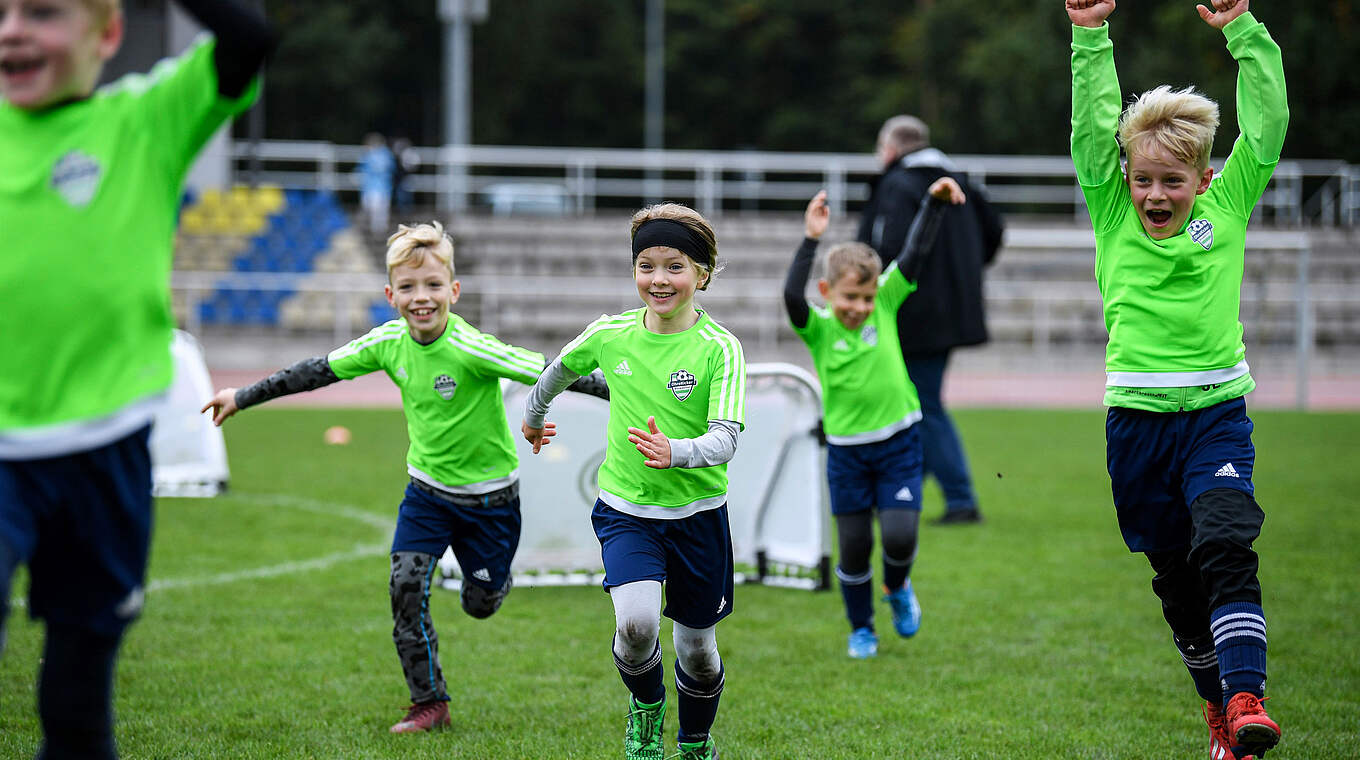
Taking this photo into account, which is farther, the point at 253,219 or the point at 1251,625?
the point at 253,219

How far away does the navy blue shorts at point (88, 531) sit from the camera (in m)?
2.88

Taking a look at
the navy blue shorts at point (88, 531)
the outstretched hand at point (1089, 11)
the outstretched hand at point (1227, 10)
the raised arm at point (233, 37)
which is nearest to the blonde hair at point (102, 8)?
the raised arm at point (233, 37)

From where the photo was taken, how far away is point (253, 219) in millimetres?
25438

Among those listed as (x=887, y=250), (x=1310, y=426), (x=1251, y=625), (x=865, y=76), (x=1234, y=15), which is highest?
(x=865, y=76)

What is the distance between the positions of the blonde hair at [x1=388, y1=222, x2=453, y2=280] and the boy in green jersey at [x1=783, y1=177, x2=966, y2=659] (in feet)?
5.37

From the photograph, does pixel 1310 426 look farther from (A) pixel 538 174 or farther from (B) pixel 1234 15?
(A) pixel 538 174

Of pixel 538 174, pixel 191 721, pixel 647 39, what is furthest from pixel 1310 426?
pixel 647 39

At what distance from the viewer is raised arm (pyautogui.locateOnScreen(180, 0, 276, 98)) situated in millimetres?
2930

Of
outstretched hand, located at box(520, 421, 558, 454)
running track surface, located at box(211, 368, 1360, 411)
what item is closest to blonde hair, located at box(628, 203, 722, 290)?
outstretched hand, located at box(520, 421, 558, 454)

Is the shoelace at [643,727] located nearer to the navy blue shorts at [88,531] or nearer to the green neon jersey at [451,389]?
the green neon jersey at [451,389]

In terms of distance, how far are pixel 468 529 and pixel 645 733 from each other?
110cm

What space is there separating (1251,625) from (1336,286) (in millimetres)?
22718

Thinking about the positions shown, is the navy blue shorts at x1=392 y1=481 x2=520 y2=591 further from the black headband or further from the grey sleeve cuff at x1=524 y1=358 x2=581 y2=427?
the black headband

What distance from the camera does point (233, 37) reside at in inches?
116
